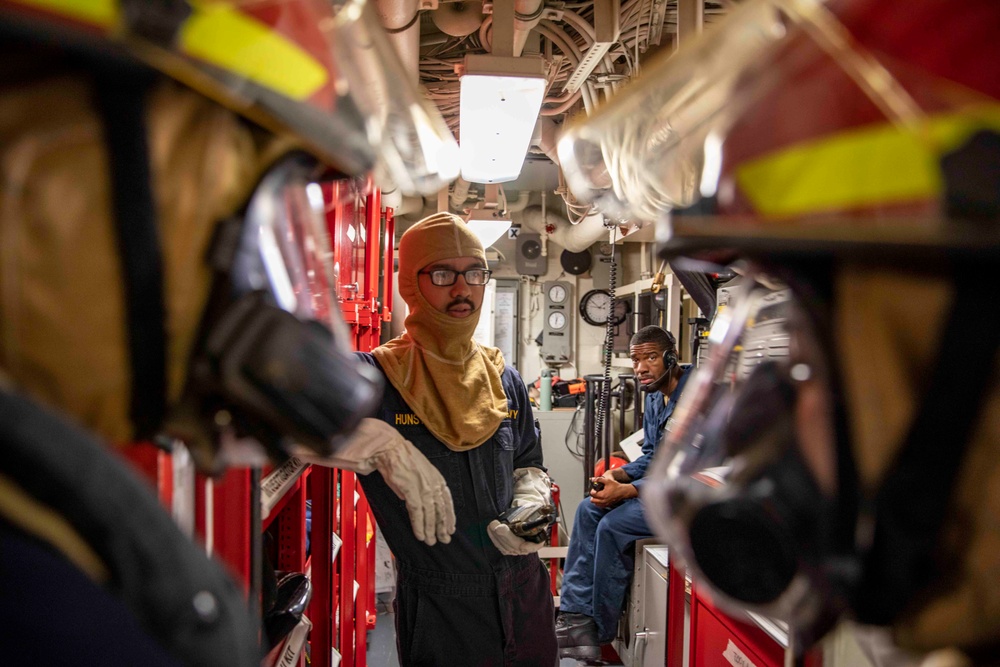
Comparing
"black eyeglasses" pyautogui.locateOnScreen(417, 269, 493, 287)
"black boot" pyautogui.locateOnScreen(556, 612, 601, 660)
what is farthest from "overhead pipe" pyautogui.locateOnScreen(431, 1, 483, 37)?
"black boot" pyautogui.locateOnScreen(556, 612, 601, 660)

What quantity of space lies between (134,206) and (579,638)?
3.61 m

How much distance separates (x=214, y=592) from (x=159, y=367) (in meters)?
0.17

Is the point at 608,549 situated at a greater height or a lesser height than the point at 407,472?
lesser

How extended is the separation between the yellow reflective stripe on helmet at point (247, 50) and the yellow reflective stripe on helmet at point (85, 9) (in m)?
0.04

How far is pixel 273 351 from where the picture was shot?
0.46 meters

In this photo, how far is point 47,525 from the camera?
1.18 ft

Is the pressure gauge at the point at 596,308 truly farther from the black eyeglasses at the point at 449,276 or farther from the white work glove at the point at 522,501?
the black eyeglasses at the point at 449,276

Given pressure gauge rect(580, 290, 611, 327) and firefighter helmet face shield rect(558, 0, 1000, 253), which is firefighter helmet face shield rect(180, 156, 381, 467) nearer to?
firefighter helmet face shield rect(558, 0, 1000, 253)

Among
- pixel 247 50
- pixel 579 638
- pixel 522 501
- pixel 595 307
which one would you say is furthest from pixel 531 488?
pixel 595 307

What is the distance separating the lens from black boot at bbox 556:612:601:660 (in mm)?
3332

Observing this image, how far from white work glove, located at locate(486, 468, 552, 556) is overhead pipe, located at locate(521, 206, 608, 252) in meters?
3.22

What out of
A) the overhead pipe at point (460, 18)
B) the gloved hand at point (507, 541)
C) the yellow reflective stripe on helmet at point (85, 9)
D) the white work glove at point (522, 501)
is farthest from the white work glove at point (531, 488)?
the overhead pipe at point (460, 18)

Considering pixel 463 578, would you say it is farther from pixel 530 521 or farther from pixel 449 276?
pixel 449 276

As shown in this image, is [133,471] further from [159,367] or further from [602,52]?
[602,52]
